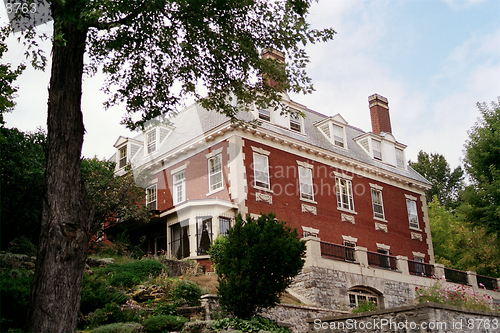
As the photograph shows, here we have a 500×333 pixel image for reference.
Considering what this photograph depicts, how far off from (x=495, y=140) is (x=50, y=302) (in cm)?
2503

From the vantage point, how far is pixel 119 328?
12336 mm

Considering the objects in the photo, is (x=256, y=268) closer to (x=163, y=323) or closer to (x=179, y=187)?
(x=163, y=323)

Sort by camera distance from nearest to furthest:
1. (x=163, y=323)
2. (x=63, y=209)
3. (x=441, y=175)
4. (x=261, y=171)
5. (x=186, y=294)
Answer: (x=63, y=209) → (x=163, y=323) → (x=186, y=294) → (x=261, y=171) → (x=441, y=175)

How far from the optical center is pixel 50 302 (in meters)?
9.23

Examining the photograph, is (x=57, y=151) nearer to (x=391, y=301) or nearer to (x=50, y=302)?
(x=50, y=302)

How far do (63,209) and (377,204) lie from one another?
2403 cm

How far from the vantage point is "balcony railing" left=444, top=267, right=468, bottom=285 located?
87.8ft

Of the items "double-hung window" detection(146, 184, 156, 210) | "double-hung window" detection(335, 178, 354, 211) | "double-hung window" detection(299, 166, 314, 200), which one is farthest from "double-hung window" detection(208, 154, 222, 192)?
"double-hung window" detection(335, 178, 354, 211)

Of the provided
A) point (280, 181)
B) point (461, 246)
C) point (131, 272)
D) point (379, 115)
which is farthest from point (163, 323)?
point (461, 246)

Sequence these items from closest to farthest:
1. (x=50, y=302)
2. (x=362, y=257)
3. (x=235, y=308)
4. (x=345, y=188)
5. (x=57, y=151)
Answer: (x=50, y=302) → (x=57, y=151) → (x=235, y=308) → (x=362, y=257) → (x=345, y=188)

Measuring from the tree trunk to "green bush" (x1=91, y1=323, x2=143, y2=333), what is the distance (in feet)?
9.23

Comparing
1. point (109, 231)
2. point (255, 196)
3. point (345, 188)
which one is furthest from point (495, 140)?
point (109, 231)

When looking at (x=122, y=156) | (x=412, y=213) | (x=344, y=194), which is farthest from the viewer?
(x=412, y=213)

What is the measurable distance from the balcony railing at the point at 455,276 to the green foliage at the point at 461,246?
5.38 metres
